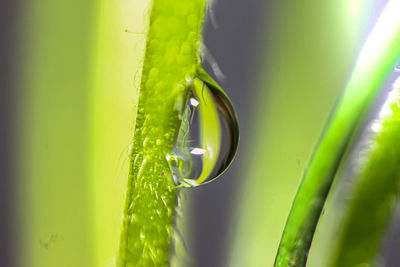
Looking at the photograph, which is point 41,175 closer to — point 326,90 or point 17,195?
point 17,195

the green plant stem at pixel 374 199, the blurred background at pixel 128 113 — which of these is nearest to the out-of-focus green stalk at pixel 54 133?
the blurred background at pixel 128 113

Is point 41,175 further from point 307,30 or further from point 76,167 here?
point 307,30

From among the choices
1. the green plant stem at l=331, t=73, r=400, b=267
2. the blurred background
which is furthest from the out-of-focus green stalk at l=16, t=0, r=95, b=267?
the green plant stem at l=331, t=73, r=400, b=267

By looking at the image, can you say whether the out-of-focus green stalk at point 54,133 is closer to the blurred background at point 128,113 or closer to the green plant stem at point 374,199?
the blurred background at point 128,113

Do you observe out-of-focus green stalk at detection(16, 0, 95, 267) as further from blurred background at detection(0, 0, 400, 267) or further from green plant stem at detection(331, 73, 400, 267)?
green plant stem at detection(331, 73, 400, 267)

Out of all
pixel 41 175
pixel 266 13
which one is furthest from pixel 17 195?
pixel 266 13
